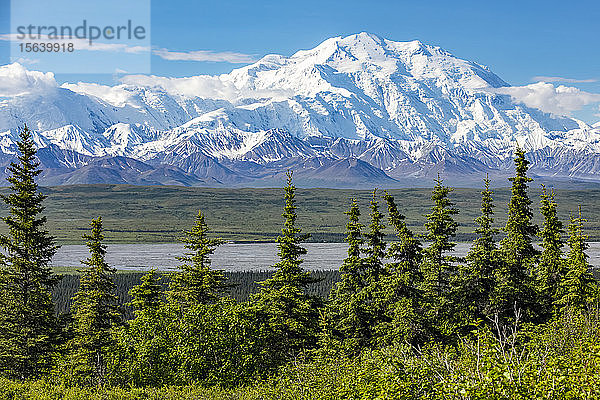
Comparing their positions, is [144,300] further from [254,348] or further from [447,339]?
[447,339]

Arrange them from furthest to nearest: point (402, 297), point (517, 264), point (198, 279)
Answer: point (198, 279) < point (517, 264) < point (402, 297)

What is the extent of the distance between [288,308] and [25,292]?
68.9 feet

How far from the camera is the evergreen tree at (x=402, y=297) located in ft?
Result: 146

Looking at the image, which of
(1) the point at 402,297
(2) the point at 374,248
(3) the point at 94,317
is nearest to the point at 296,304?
(2) the point at 374,248

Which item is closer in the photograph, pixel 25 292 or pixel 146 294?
pixel 25 292

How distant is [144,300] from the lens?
5697 cm

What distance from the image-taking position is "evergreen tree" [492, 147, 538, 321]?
160 ft

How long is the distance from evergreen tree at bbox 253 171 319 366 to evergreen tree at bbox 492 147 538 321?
1485 centimetres

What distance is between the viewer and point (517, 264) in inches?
2004

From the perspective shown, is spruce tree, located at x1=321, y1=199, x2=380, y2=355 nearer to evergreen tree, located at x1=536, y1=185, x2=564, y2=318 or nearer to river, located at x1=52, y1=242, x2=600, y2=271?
evergreen tree, located at x1=536, y1=185, x2=564, y2=318

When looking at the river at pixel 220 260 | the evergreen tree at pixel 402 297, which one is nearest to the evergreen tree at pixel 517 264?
the evergreen tree at pixel 402 297

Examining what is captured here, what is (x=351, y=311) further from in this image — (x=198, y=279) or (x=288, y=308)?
(x=198, y=279)

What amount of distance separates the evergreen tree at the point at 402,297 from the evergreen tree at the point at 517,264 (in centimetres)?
616

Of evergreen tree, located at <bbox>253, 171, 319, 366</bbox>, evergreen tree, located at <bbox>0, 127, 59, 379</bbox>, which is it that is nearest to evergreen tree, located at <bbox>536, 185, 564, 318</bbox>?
evergreen tree, located at <bbox>253, 171, 319, 366</bbox>
